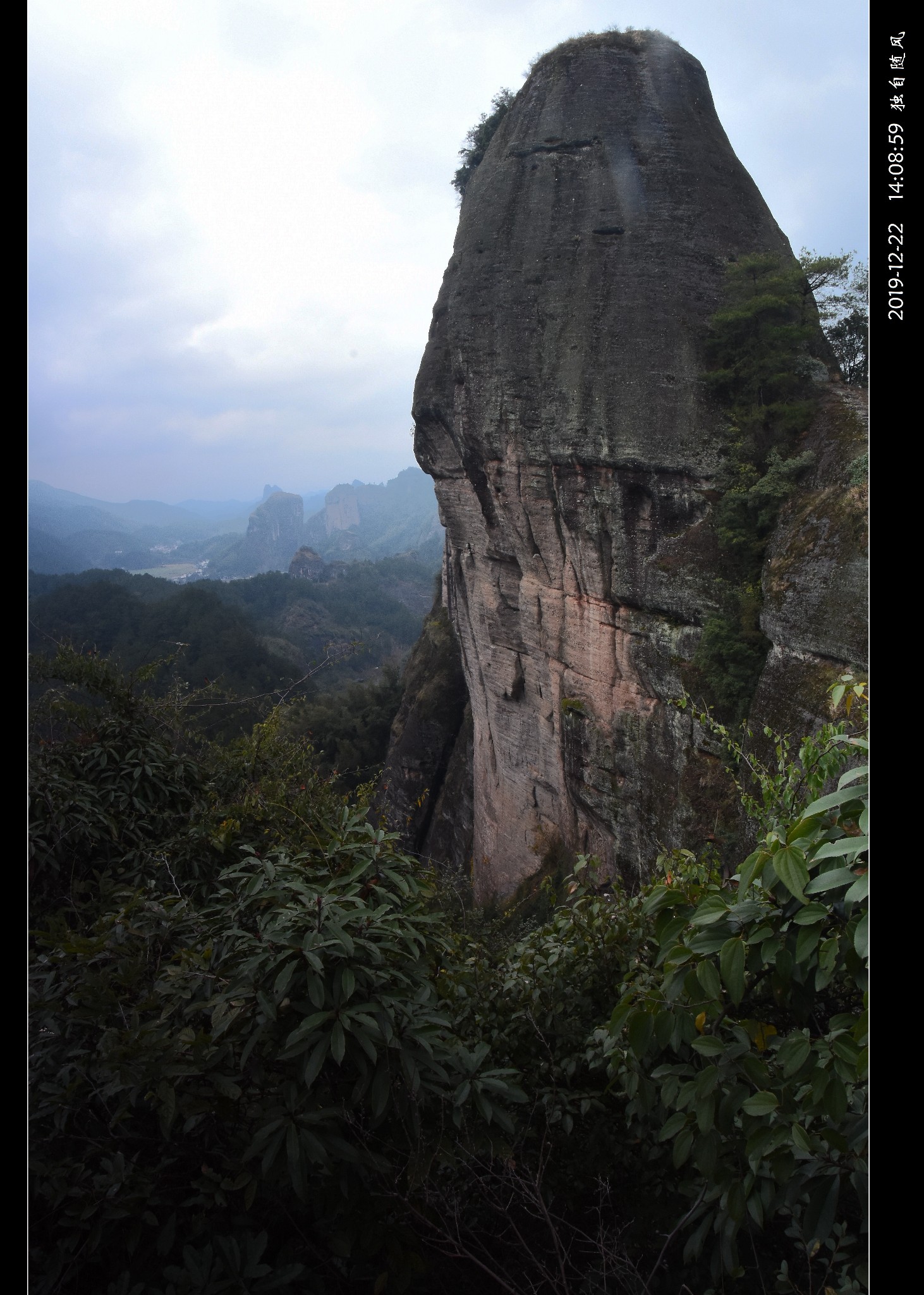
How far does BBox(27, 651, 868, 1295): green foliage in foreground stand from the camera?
204cm

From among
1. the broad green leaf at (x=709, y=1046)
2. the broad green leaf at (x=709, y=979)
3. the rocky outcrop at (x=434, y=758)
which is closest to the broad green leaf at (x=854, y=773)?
the broad green leaf at (x=709, y=979)

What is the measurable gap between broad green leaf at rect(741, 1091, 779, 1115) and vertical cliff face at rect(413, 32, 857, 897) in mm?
9633

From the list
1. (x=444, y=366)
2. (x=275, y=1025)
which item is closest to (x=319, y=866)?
(x=275, y=1025)

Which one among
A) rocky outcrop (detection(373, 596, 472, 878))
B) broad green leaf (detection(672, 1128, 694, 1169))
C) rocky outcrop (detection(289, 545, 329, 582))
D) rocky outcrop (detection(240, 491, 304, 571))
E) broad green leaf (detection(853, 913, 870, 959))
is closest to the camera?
broad green leaf (detection(853, 913, 870, 959))

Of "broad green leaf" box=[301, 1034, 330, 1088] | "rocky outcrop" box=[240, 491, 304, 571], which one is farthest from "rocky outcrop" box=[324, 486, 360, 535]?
"broad green leaf" box=[301, 1034, 330, 1088]

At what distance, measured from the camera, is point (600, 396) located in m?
12.6

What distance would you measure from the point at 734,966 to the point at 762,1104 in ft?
1.27

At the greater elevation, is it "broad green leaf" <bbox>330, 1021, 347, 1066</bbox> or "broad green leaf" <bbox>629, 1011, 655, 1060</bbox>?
"broad green leaf" <bbox>330, 1021, 347, 1066</bbox>

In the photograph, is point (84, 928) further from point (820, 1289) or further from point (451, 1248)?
point (820, 1289)

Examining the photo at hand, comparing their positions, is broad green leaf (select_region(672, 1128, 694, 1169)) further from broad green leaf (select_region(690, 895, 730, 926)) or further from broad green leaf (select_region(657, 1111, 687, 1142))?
broad green leaf (select_region(690, 895, 730, 926))

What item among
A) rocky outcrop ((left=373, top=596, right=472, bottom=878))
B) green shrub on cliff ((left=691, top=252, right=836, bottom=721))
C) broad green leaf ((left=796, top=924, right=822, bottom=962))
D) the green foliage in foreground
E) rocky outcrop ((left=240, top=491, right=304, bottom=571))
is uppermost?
rocky outcrop ((left=240, top=491, right=304, bottom=571))

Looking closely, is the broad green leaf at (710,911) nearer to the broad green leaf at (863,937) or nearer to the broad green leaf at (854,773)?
the broad green leaf at (863,937)

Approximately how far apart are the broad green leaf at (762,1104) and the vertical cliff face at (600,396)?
31.6ft
